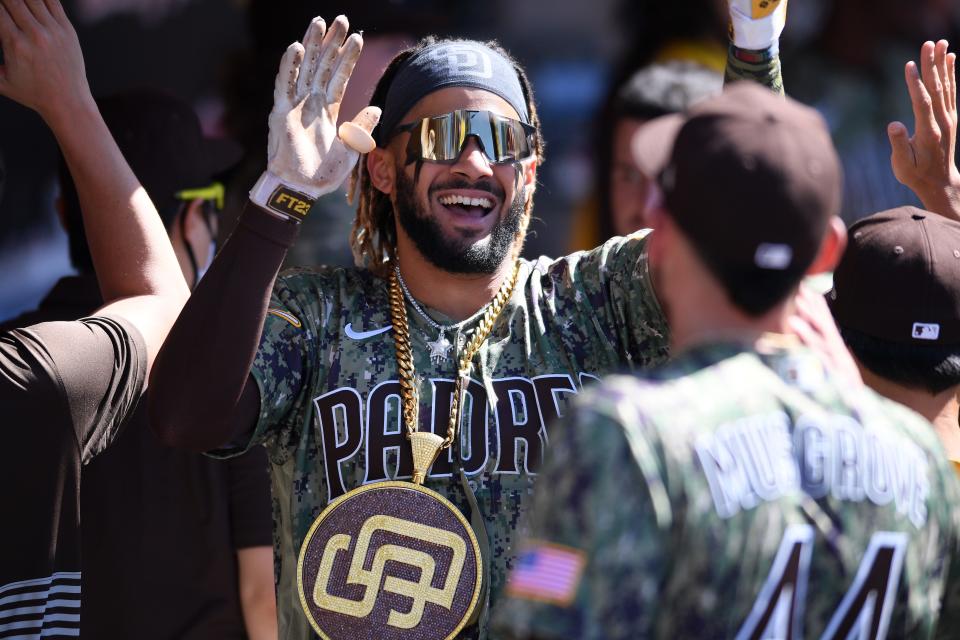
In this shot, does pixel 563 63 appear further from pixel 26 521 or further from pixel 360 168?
pixel 26 521

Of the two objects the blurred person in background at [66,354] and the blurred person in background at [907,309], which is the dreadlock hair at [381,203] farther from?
the blurred person in background at [907,309]

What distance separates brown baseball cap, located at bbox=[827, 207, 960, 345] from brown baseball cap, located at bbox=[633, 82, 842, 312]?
0.78 meters

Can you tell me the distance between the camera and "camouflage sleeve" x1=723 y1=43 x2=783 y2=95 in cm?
266

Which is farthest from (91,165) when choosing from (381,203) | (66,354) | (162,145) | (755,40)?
(755,40)

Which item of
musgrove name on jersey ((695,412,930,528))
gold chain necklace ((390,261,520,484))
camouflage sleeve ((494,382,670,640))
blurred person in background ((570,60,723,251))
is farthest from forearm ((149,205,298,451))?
blurred person in background ((570,60,723,251))

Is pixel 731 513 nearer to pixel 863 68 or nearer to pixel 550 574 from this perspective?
pixel 550 574

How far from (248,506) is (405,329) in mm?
757

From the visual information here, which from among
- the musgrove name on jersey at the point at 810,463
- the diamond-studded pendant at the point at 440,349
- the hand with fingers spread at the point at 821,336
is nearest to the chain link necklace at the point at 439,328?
the diamond-studded pendant at the point at 440,349

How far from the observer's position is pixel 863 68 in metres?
4.74

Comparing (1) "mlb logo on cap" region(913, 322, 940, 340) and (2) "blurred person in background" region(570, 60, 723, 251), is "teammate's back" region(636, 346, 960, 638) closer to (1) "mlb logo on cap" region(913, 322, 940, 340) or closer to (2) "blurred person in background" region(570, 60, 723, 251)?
(1) "mlb logo on cap" region(913, 322, 940, 340)

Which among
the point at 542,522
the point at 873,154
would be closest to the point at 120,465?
the point at 542,522

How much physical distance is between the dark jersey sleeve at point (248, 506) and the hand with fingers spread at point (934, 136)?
1785 mm

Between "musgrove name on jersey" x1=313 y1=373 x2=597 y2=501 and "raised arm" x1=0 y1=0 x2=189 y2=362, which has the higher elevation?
"raised arm" x1=0 y1=0 x2=189 y2=362

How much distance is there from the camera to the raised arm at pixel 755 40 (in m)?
2.63
